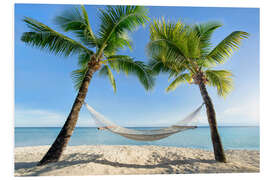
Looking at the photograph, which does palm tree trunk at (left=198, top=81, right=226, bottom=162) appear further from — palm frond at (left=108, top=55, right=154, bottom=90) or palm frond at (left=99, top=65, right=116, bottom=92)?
palm frond at (left=99, top=65, right=116, bottom=92)

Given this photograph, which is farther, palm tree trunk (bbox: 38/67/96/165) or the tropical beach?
the tropical beach

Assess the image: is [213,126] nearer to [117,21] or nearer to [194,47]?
[194,47]

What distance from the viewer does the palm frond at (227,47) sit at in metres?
1.97

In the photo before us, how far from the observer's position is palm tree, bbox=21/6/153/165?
1.79 metres

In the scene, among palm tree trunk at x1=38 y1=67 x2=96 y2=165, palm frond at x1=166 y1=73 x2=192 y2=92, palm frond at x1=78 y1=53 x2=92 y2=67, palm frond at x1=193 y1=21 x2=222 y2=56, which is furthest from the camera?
palm frond at x1=166 y1=73 x2=192 y2=92

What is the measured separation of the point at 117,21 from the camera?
2.04 metres

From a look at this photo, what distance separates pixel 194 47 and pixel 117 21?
53.8 inches

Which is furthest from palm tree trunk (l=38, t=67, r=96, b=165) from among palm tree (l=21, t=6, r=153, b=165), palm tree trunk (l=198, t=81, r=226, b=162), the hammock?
palm tree trunk (l=198, t=81, r=226, b=162)

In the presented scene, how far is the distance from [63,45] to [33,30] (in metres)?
0.42

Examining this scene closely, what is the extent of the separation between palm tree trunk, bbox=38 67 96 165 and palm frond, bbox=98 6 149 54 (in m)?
0.80

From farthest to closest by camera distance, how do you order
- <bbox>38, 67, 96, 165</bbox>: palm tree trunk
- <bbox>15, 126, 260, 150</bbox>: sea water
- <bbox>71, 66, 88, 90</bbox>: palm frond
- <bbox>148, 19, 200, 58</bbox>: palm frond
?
<bbox>15, 126, 260, 150</bbox>: sea water < <bbox>71, 66, 88, 90</bbox>: palm frond < <bbox>148, 19, 200, 58</bbox>: palm frond < <bbox>38, 67, 96, 165</bbox>: palm tree trunk
